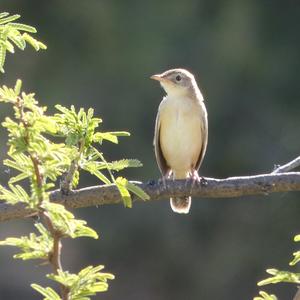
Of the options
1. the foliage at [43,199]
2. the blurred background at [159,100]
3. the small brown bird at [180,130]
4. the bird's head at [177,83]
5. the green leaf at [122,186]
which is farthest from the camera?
the blurred background at [159,100]

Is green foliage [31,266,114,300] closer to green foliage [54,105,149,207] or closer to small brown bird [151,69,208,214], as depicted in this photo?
green foliage [54,105,149,207]

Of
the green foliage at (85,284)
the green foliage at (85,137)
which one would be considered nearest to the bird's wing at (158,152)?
the green foliage at (85,137)

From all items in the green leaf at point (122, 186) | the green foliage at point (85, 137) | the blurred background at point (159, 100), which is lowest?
the green leaf at point (122, 186)

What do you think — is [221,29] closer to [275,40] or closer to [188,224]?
[275,40]

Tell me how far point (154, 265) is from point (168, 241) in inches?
16.5

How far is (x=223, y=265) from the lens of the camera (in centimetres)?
1452

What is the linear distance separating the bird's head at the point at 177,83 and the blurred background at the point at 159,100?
6166 millimetres

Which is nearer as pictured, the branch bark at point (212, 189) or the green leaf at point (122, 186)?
the green leaf at point (122, 186)

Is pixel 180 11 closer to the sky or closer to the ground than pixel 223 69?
closer to the sky

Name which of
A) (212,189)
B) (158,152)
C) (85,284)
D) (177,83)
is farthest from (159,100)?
(85,284)

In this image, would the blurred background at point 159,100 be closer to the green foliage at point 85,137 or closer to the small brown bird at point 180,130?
the small brown bird at point 180,130

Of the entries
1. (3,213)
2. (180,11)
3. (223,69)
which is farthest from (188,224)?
(3,213)

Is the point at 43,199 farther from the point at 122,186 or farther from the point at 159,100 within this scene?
the point at 159,100

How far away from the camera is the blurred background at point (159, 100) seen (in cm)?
1401
